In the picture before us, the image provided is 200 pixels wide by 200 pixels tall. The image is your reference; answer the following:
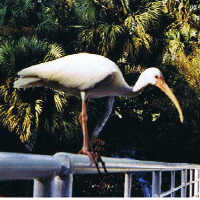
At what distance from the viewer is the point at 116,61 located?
8.92 metres

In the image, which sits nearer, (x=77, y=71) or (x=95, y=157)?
(x=95, y=157)

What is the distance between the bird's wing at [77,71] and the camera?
76.8 inches

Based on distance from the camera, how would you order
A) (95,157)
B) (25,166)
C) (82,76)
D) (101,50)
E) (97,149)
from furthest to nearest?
(101,50) < (82,76) < (97,149) < (95,157) < (25,166)

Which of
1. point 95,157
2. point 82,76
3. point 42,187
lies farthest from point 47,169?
point 82,76

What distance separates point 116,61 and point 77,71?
6963 millimetres

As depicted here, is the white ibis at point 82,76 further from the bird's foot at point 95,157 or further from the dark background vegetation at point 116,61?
the dark background vegetation at point 116,61

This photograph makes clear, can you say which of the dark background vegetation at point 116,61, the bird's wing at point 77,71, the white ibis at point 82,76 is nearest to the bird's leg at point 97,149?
the white ibis at point 82,76

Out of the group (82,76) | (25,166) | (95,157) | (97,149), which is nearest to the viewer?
(25,166)

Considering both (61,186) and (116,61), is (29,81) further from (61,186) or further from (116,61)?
(116,61)

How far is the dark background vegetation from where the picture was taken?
7309 mm

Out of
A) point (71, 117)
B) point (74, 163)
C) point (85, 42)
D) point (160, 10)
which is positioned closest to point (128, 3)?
point (160, 10)

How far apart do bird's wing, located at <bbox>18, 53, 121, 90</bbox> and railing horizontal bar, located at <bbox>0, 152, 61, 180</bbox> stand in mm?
795

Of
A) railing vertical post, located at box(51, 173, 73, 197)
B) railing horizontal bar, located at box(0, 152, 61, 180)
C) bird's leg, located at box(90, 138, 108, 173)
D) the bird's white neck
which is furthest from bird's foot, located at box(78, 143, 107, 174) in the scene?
the bird's white neck

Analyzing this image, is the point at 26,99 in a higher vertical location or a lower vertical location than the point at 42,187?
higher
